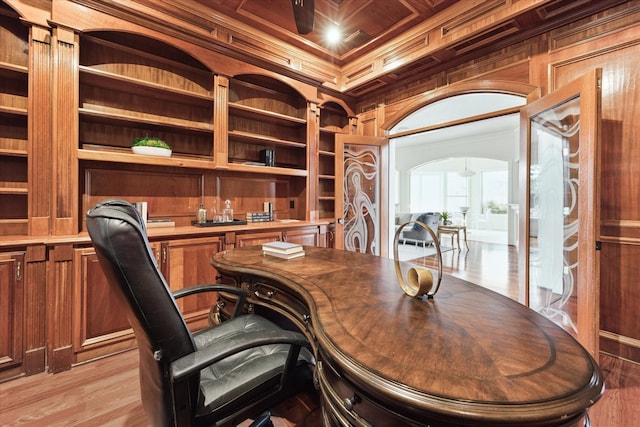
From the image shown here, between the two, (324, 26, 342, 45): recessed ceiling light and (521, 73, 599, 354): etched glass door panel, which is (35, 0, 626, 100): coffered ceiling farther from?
(521, 73, 599, 354): etched glass door panel

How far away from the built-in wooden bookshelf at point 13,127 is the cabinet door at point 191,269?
116cm

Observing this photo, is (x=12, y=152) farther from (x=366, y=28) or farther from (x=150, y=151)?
(x=366, y=28)

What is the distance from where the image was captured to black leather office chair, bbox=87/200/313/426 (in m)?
0.77

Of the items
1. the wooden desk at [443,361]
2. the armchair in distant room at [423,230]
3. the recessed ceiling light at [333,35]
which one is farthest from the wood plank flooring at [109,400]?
the armchair in distant room at [423,230]

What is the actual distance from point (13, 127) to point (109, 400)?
2.26m

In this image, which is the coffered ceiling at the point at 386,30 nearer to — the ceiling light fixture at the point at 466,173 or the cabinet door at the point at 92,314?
the cabinet door at the point at 92,314

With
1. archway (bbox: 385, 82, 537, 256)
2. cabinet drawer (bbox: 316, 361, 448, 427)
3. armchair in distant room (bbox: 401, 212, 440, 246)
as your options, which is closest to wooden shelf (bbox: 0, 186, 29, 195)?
cabinet drawer (bbox: 316, 361, 448, 427)

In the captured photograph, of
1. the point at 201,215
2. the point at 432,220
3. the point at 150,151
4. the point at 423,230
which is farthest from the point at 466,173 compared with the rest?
the point at 150,151

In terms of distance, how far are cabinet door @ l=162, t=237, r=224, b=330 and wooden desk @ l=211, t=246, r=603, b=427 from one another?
5.59 feet

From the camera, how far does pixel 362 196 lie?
426 centimetres

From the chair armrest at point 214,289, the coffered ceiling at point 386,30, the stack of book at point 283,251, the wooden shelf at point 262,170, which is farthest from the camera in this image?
the wooden shelf at point 262,170

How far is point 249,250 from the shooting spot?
200 centimetres

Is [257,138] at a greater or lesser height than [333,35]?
lesser

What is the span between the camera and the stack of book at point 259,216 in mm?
3420
